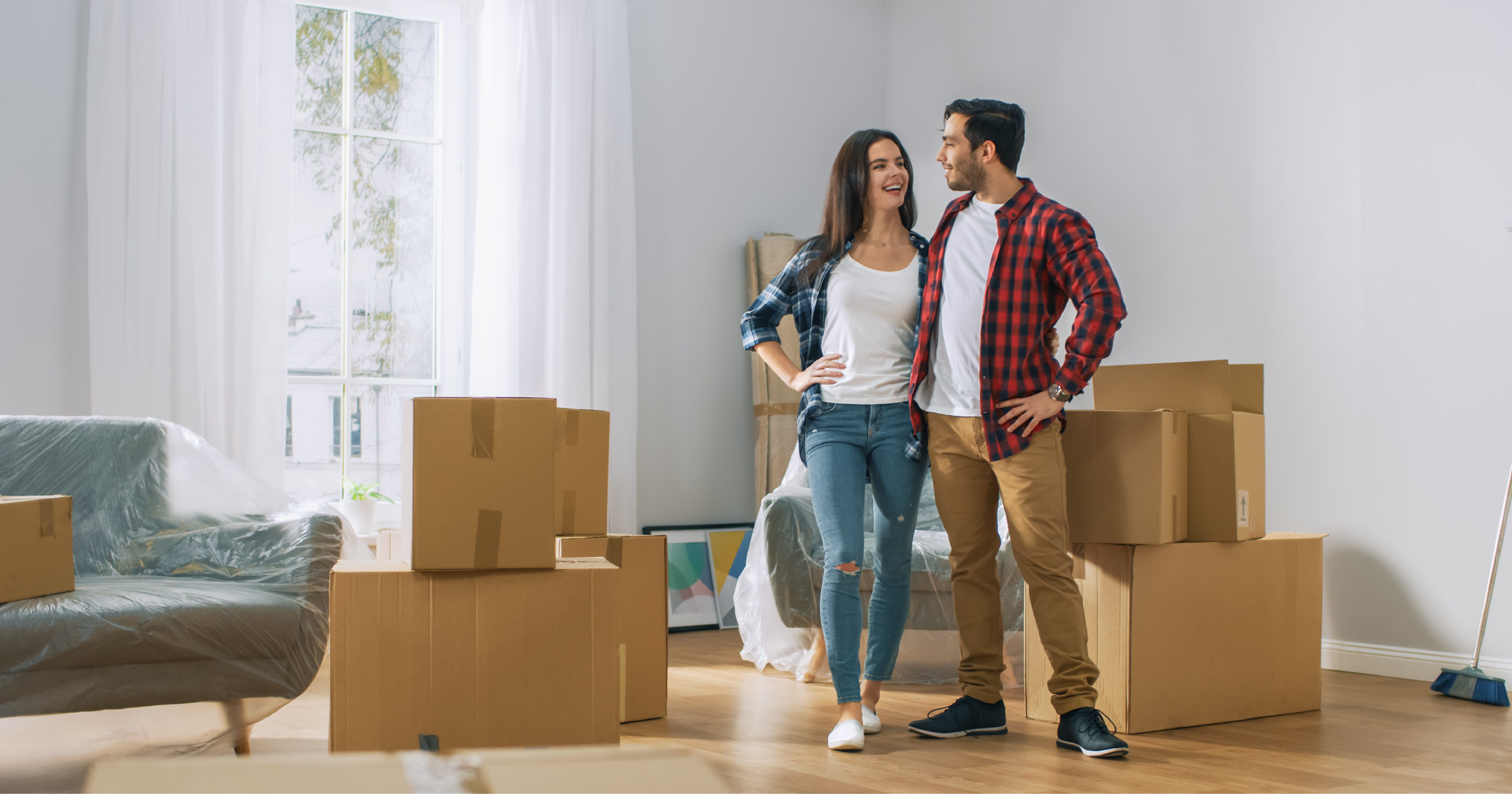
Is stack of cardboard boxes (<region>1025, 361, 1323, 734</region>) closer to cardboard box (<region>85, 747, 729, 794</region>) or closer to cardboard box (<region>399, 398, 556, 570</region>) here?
cardboard box (<region>399, 398, 556, 570</region>)

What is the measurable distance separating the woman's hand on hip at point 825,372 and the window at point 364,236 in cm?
213

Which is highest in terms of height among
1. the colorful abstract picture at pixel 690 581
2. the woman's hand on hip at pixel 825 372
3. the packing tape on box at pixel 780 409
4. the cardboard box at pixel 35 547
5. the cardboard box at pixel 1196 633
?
the woman's hand on hip at pixel 825 372

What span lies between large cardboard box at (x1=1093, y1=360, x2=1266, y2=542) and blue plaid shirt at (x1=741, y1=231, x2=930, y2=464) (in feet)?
1.93

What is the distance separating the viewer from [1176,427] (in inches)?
91.0

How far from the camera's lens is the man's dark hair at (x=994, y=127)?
7.16 feet

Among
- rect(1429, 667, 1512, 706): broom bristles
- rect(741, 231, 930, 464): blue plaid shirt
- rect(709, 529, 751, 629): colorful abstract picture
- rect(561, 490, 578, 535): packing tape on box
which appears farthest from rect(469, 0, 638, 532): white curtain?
rect(1429, 667, 1512, 706): broom bristles

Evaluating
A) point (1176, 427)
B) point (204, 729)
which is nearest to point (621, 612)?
point (204, 729)

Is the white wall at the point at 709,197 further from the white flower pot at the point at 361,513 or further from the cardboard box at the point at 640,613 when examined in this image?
the cardboard box at the point at 640,613

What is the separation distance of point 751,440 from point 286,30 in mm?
2177

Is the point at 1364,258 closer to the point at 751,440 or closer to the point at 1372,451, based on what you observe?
the point at 1372,451

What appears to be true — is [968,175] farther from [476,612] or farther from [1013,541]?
[476,612]

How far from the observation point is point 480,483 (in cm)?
172

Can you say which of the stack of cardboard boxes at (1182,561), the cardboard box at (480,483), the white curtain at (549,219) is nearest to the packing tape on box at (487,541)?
the cardboard box at (480,483)

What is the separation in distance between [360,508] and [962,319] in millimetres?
2307
